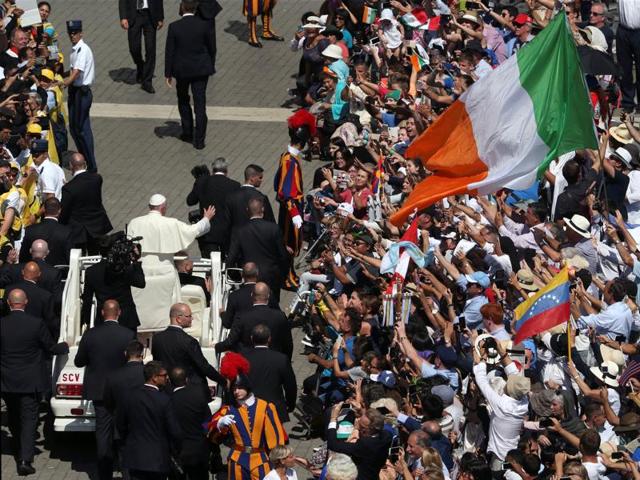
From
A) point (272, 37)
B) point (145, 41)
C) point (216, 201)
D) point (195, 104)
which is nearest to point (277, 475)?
point (216, 201)

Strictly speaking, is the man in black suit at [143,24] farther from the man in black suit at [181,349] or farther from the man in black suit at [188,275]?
the man in black suit at [181,349]

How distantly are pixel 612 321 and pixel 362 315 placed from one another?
2457 millimetres

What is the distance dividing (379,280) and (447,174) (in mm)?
1839

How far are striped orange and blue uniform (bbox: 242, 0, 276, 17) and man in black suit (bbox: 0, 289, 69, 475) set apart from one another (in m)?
11.4

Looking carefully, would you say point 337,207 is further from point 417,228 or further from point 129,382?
point 129,382

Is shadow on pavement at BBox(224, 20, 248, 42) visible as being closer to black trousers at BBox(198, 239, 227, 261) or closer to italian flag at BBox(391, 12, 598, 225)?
black trousers at BBox(198, 239, 227, 261)

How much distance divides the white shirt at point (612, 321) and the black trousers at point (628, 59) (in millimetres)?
8786

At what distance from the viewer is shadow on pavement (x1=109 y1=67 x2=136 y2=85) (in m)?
25.6

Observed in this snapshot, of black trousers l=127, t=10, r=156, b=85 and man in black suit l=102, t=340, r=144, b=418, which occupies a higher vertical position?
man in black suit l=102, t=340, r=144, b=418

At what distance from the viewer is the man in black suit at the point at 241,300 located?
1647cm

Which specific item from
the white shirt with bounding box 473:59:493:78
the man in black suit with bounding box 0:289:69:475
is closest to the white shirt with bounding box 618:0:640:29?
the white shirt with bounding box 473:59:493:78

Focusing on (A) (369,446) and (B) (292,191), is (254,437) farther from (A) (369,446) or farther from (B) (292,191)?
(B) (292,191)

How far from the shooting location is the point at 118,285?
16234 mm

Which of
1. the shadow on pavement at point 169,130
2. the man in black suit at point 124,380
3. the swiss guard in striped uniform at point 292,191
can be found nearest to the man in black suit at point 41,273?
the man in black suit at point 124,380
